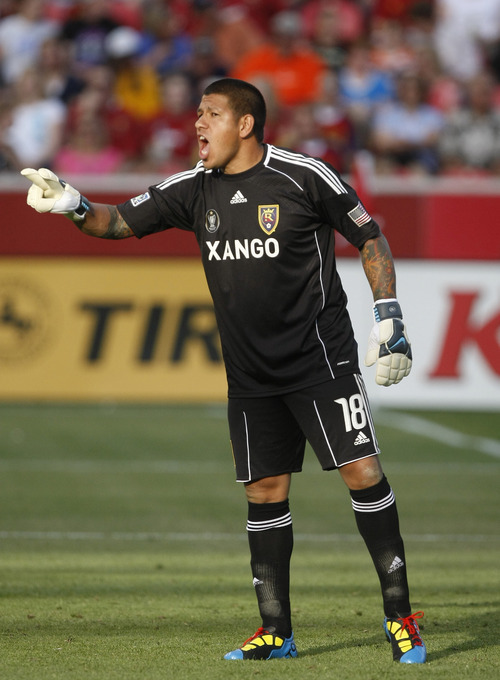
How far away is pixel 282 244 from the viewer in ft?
16.2

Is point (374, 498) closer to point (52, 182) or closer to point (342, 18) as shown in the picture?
point (52, 182)

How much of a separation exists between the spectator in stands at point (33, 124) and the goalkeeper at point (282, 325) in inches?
377

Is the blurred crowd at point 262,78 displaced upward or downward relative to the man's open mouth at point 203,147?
upward

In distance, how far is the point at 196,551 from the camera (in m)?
7.74

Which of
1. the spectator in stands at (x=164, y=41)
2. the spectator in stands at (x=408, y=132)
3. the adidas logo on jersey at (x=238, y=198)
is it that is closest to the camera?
the adidas logo on jersey at (x=238, y=198)

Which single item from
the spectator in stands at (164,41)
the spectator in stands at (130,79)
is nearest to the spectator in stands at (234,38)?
the spectator in stands at (164,41)

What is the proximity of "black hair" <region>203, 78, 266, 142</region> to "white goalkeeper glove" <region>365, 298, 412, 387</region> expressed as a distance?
2.95 feet

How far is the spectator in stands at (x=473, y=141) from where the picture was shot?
15.4 meters

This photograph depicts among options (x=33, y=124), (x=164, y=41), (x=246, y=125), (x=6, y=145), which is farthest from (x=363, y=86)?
(x=246, y=125)

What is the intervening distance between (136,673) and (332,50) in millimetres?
13542

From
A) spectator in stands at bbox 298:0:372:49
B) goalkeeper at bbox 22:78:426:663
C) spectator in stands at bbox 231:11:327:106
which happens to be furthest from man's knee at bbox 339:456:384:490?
spectator in stands at bbox 298:0:372:49

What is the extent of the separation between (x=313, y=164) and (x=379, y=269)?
50cm

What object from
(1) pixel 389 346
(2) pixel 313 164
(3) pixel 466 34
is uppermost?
(3) pixel 466 34

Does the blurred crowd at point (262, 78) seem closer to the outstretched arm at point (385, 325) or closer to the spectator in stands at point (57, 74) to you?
the spectator in stands at point (57, 74)
